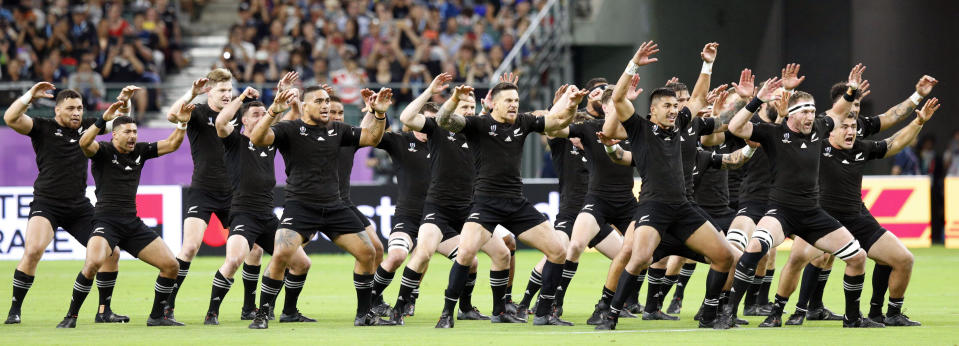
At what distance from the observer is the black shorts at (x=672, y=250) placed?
12.4 m

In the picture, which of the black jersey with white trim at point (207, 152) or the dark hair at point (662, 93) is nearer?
the dark hair at point (662, 93)

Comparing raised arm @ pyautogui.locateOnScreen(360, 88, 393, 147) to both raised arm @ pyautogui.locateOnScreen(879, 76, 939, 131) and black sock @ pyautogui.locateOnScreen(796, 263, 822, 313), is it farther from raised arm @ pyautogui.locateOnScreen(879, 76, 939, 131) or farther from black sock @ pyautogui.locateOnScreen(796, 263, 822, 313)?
raised arm @ pyautogui.locateOnScreen(879, 76, 939, 131)

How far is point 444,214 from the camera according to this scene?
510 inches

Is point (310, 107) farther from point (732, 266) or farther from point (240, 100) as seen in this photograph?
point (732, 266)

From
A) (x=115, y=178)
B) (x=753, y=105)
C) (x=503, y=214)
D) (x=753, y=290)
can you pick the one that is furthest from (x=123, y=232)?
(x=753, y=290)

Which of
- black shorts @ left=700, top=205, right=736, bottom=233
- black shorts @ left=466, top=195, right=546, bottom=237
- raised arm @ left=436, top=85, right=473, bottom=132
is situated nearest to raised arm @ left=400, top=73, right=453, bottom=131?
raised arm @ left=436, top=85, right=473, bottom=132

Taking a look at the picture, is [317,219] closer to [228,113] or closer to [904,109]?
[228,113]

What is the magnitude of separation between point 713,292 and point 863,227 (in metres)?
1.61

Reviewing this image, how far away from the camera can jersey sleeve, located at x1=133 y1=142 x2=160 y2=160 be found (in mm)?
12938

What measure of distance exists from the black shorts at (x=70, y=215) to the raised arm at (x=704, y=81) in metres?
6.02

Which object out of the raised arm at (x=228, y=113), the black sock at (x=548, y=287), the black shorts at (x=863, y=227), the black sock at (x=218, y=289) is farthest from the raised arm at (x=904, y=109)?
the black sock at (x=218, y=289)

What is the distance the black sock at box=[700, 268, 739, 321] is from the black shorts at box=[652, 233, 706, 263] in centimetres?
53

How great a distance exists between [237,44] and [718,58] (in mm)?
10084

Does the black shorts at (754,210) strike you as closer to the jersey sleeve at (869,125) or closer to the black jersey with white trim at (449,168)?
the jersey sleeve at (869,125)
